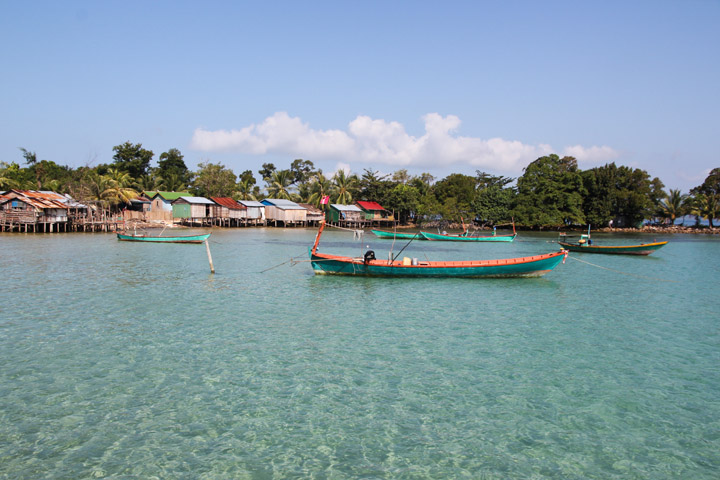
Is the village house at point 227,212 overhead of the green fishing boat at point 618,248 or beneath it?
overhead

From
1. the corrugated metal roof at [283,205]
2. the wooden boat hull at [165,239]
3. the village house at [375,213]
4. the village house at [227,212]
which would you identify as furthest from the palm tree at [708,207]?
the wooden boat hull at [165,239]

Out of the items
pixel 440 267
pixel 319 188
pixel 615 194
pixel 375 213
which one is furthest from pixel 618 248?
pixel 319 188

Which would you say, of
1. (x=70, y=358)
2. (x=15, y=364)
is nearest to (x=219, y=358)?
(x=70, y=358)

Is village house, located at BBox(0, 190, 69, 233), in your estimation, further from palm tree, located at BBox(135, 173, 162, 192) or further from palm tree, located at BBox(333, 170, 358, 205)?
palm tree, located at BBox(333, 170, 358, 205)

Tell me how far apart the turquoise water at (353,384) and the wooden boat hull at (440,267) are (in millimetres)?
2088

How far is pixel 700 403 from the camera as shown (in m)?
8.41

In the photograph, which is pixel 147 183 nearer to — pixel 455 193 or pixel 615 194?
pixel 455 193

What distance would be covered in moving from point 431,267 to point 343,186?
51.1 m

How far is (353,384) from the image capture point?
29.6 feet

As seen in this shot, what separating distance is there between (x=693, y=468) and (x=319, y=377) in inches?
237

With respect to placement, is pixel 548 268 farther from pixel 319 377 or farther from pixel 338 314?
pixel 319 377

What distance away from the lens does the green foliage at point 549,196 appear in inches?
2362

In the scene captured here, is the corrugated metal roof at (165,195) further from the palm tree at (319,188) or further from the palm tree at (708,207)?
the palm tree at (708,207)

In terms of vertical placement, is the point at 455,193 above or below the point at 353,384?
above
